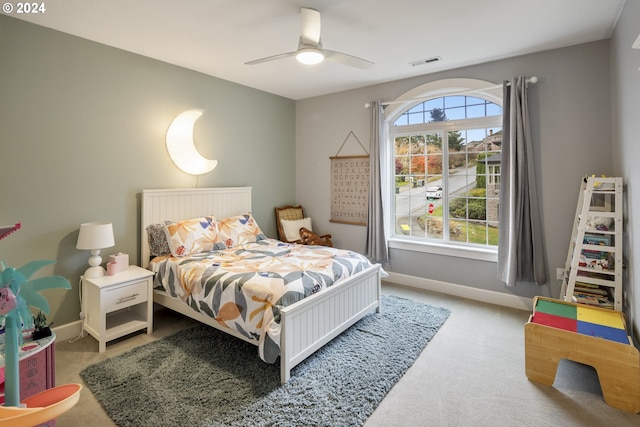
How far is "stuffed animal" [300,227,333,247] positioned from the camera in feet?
14.9

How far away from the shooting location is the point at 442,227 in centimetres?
413

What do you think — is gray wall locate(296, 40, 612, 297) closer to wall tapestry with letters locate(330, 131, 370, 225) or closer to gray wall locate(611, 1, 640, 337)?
gray wall locate(611, 1, 640, 337)

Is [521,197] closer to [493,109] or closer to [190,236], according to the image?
[493,109]

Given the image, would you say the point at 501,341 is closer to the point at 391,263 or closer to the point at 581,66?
the point at 391,263

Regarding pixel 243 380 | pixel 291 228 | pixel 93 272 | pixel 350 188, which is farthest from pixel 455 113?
pixel 93 272

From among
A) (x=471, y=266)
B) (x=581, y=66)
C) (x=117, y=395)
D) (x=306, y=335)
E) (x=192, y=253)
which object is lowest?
(x=117, y=395)

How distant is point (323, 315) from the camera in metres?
2.57

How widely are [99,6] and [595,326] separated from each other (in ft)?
13.4

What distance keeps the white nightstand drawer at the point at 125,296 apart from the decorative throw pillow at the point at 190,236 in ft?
1.45

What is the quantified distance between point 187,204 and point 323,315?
2.06 meters

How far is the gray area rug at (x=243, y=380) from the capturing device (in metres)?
1.91

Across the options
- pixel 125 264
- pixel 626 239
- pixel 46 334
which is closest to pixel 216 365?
pixel 46 334

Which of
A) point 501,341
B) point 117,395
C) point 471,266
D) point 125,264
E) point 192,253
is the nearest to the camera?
point 117,395

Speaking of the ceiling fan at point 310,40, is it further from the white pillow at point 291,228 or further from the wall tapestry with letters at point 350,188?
the white pillow at point 291,228
